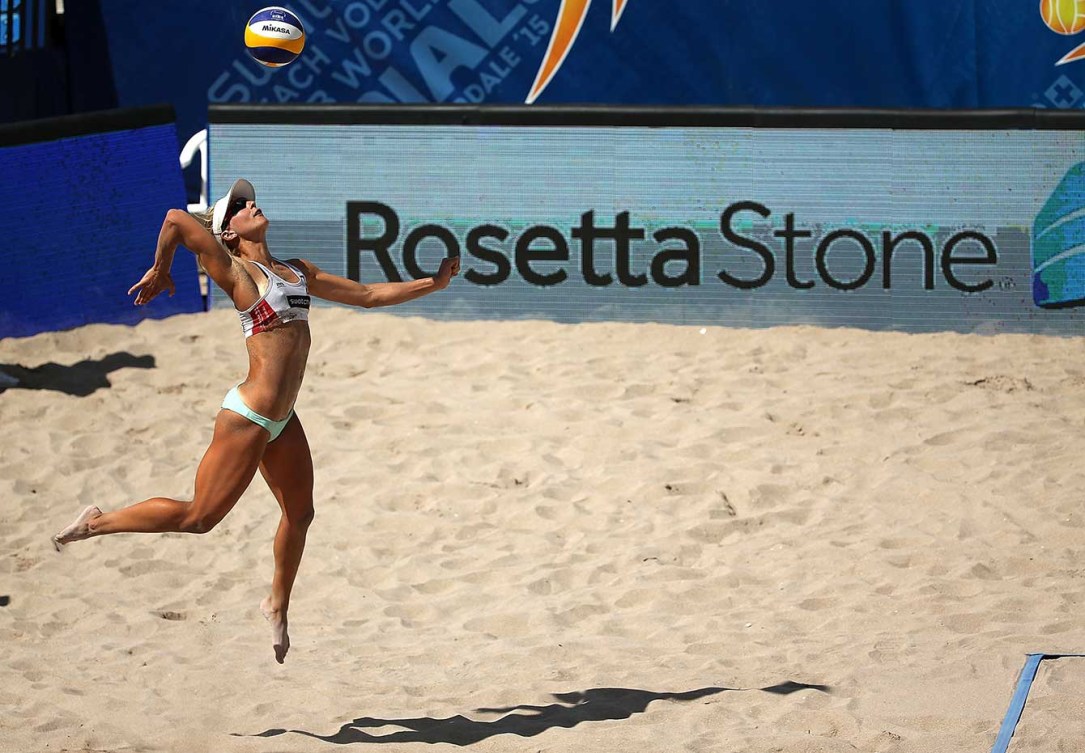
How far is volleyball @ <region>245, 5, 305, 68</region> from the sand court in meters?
2.43

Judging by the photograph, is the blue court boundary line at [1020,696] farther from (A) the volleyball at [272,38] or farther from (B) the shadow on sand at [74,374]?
(B) the shadow on sand at [74,374]

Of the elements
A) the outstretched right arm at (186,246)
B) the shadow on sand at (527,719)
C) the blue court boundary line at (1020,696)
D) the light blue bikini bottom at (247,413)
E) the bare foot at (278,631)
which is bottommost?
the shadow on sand at (527,719)

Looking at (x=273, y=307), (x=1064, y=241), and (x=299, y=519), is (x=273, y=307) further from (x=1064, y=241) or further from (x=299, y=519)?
(x=1064, y=241)

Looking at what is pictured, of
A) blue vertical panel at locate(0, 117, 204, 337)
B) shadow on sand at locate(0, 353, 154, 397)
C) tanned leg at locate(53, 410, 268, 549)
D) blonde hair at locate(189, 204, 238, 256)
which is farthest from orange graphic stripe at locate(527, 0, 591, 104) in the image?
tanned leg at locate(53, 410, 268, 549)

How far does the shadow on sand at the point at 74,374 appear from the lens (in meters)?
8.53

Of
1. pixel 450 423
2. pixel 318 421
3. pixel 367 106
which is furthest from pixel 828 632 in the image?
pixel 367 106

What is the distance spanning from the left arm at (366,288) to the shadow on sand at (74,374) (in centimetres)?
382

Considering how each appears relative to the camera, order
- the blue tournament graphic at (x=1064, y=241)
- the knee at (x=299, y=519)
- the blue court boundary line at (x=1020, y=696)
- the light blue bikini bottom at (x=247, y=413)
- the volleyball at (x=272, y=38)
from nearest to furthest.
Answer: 1. the blue court boundary line at (x=1020, y=696)
2. the light blue bikini bottom at (x=247, y=413)
3. the knee at (x=299, y=519)
4. the volleyball at (x=272, y=38)
5. the blue tournament graphic at (x=1064, y=241)

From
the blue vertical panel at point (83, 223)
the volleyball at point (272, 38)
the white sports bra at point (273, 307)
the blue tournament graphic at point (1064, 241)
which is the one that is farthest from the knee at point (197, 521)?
the blue tournament graphic at point (1064, 241)

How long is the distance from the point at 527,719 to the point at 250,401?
1.53 meters

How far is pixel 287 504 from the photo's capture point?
5074 millimetres

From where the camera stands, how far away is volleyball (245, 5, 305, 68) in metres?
6.15

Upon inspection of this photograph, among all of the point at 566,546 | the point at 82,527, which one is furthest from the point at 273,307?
the point at 566,546

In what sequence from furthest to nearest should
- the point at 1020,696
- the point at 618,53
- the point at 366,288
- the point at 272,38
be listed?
the point at 618,53
the point at 272,38
the point at 366,288
the point at 1020,696
